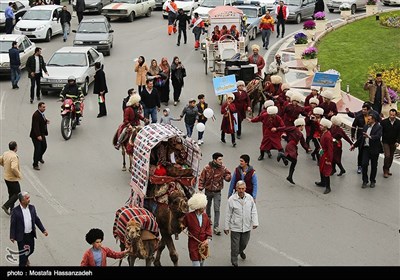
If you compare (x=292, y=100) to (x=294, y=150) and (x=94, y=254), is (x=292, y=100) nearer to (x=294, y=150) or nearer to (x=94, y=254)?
(x=294, y=150)

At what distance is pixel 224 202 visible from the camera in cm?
1552

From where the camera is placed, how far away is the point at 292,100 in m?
18.5

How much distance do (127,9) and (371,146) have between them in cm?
2485

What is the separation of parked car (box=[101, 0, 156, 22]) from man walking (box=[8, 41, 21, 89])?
13.4 m

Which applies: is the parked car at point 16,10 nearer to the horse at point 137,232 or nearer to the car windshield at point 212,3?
the car windshield at point 212,3

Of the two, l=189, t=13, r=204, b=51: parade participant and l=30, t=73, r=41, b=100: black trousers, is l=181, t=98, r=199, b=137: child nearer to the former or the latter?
l=30, t=73, r=41, b=100: black trousers

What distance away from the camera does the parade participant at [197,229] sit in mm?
11500

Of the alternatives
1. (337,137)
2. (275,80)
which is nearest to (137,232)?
(337,137)

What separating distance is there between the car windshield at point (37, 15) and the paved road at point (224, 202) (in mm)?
11640

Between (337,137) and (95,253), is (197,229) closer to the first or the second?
(95,253)

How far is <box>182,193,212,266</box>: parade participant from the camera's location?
1150 cm

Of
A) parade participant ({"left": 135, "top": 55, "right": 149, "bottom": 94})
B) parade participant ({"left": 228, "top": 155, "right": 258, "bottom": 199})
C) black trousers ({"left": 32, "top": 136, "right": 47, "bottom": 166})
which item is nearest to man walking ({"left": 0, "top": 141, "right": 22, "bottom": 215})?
black trousers ({"left": 32, "top": 136, "right": 47, "bottom": 166})

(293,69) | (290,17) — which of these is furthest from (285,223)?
(290,17)
